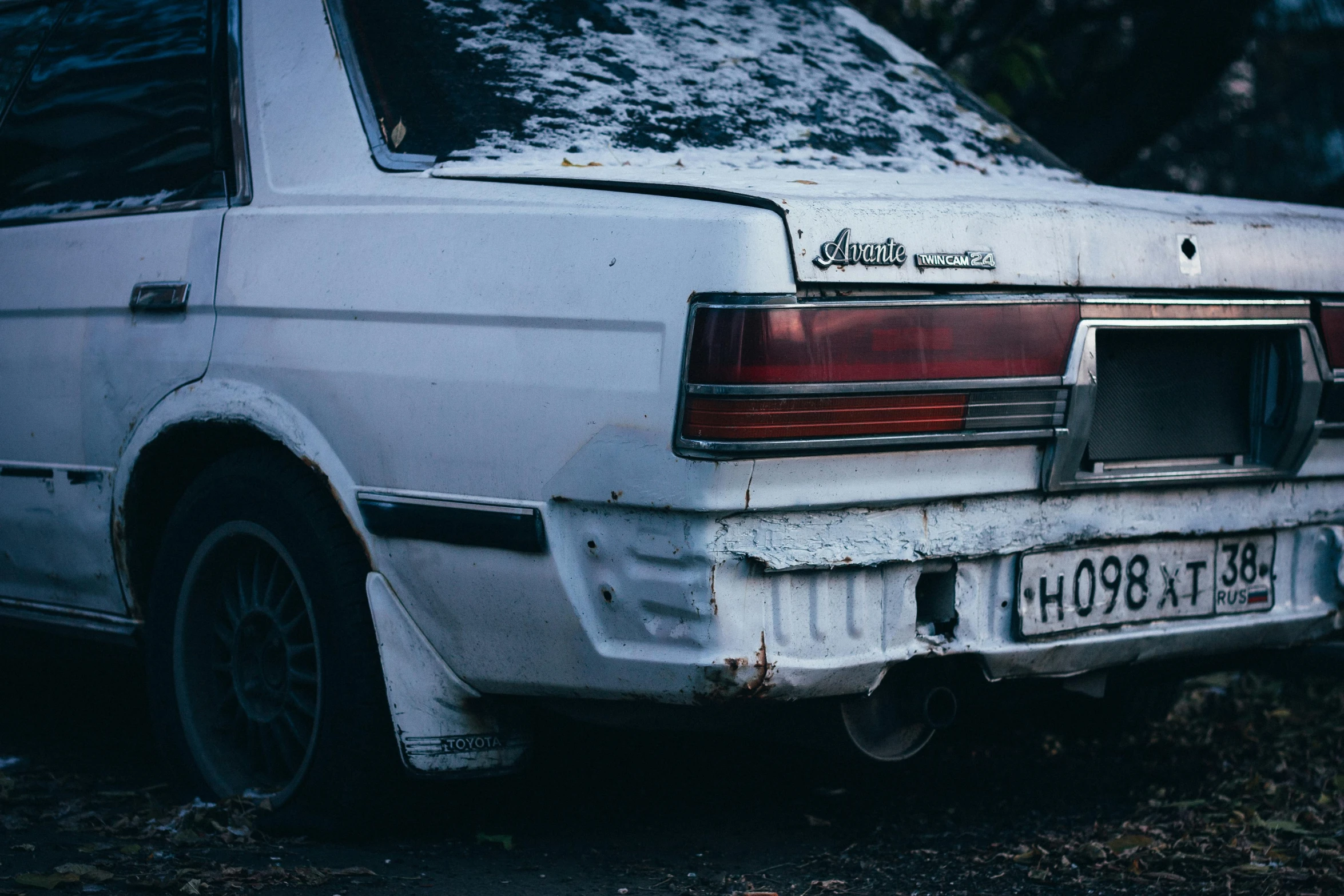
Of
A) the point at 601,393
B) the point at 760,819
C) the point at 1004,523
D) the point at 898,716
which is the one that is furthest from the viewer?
the point at 760,819

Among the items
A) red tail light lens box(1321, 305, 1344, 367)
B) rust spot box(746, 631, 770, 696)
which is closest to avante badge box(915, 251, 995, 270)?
rust spot box(746, 631, 770, 696)

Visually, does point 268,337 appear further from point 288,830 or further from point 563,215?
point 288,830

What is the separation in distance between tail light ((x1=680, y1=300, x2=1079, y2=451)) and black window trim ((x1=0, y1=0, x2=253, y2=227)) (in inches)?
49.5

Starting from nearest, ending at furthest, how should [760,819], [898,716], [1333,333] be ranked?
1. [898,716]
2. [1333,333]
3. [760,819]

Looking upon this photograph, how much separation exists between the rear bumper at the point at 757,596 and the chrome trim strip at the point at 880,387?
A: 0.19 meters

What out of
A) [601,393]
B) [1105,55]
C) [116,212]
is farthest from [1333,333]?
[1105,55]

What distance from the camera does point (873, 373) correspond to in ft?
8.09

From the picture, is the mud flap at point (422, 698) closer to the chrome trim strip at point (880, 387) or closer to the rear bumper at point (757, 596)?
the rear bumper at point (757, 596)

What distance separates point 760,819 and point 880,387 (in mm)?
1245

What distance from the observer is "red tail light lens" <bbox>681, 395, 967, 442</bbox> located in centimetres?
239

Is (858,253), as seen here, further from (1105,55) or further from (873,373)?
(1105,55)

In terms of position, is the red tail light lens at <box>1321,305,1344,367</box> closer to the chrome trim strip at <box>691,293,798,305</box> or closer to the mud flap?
the chrome trim strip at <box>691,293,798,305</box>

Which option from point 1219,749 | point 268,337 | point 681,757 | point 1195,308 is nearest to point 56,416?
point 268,337

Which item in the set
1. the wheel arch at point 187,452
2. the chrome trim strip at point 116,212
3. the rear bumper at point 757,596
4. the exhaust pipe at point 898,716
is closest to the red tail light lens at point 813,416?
the rear bumper at point 757,596
